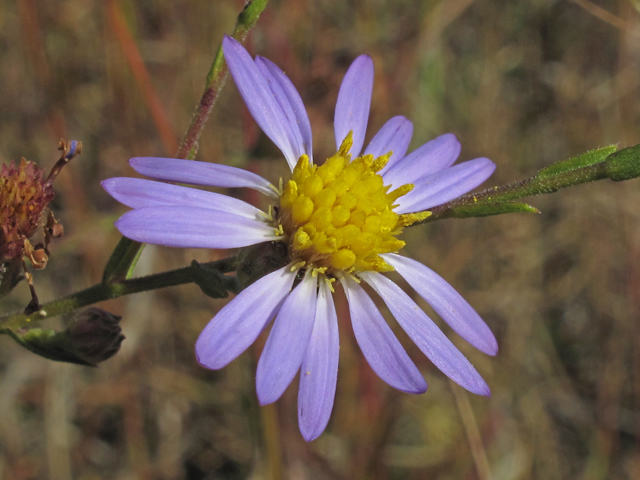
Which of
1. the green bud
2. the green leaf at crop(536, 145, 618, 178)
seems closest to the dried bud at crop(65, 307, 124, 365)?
the green leaf at crop(536, 145, 618, 178)

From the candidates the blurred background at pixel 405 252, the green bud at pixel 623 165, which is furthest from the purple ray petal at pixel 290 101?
the blurred background at pixel 405 252

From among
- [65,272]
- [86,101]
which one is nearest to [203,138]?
[86,101]

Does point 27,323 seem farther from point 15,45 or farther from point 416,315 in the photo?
point 15,45

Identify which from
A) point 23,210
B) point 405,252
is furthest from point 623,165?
point 405,252

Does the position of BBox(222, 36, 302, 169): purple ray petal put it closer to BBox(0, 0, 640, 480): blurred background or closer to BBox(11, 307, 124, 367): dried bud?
BBox(11, 307, 124, 367): dried bud

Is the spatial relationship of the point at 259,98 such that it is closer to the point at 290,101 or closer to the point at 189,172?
the point at 290,101

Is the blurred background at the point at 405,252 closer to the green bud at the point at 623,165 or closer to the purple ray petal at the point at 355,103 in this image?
the purple ray petal at the point at 355,103

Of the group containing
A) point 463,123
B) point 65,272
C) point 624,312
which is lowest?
point 624,312
